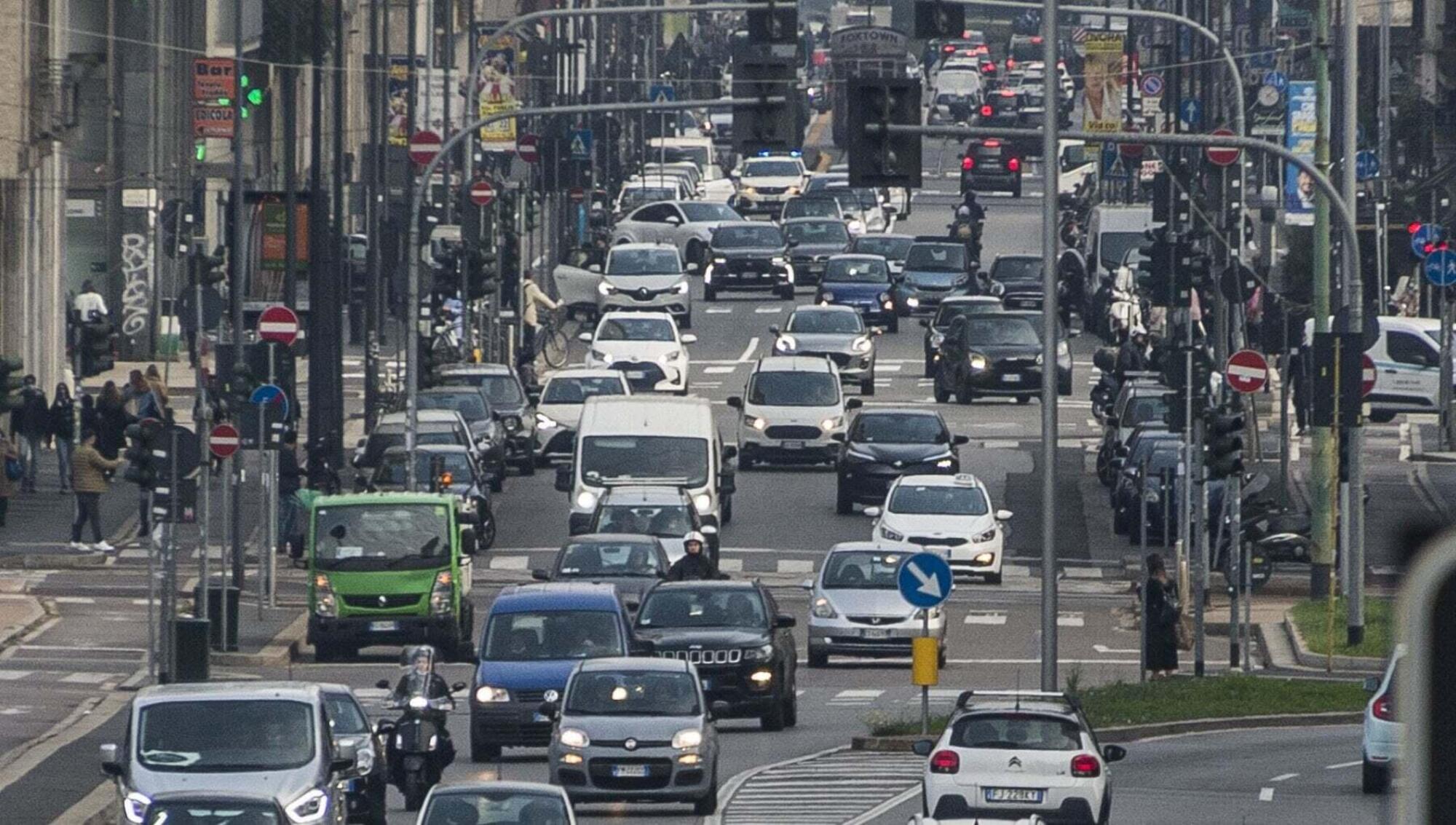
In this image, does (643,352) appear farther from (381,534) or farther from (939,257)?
(381,534)

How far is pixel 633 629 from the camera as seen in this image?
27984 mm

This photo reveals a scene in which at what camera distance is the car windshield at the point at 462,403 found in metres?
48.5

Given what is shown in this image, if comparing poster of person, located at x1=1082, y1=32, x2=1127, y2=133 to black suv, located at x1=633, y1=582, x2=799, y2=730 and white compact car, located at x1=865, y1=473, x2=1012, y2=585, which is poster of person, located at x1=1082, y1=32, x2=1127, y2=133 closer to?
white compact car, located at x1=865, y1=473, x2=1012, y2=585

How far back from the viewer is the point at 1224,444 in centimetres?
3003

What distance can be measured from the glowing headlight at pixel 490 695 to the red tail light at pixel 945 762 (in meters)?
6.12

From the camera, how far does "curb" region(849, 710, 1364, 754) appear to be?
25625 millimetres

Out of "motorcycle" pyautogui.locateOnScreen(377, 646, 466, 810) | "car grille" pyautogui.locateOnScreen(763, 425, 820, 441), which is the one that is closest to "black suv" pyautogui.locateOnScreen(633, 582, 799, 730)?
"motorcycle" pyautogui.locateOnScreen(377, 646, 466, 810)

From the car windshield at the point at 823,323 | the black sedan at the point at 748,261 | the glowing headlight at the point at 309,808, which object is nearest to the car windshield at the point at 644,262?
the black sedan at the point at 748,261

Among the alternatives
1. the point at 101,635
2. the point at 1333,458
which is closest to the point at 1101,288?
the point at 1333,458

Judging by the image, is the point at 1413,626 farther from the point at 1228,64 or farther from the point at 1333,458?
the point at 1228,64

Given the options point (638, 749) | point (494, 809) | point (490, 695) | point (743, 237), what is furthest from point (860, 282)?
point (494, 809)

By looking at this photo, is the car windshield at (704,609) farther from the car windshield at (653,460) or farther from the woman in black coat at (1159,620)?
the car windshield at (653,460)

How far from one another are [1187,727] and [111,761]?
12.1 metres

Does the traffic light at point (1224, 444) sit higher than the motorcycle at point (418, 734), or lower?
higher
